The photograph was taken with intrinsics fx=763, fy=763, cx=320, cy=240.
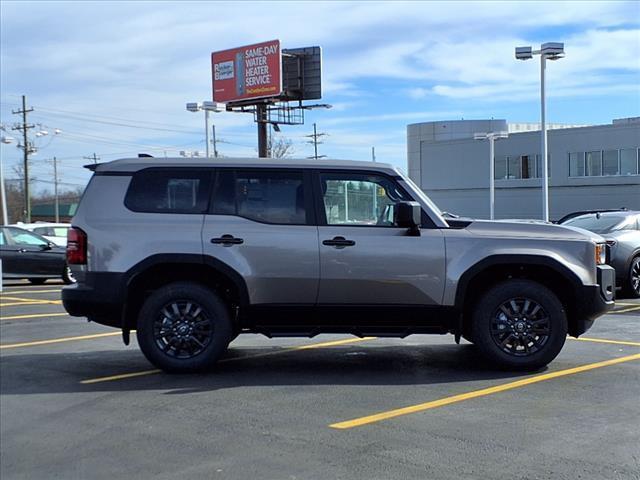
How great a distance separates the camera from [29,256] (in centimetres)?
1820

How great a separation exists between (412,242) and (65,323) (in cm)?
638

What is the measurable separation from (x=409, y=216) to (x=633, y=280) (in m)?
7.99

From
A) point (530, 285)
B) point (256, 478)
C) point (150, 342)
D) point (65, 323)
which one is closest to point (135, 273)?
point (150, 342)

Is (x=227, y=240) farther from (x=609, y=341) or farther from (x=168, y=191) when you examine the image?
(x=609, y=341)

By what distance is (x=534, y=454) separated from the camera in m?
4.86

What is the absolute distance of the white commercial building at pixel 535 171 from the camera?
5041 centimetres

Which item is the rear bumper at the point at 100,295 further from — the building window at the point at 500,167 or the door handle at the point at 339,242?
the building window at the point at 500,167

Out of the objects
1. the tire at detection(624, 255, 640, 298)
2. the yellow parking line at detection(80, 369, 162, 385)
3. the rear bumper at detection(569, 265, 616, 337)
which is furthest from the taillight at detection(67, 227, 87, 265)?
the tire at detection(624, 255, 640, 298)

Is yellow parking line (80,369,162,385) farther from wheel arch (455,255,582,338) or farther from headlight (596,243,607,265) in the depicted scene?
headlight (596,243,607,265)

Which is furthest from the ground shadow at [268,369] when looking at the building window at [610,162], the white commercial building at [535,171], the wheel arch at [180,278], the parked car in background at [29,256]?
the building window at [610,162]

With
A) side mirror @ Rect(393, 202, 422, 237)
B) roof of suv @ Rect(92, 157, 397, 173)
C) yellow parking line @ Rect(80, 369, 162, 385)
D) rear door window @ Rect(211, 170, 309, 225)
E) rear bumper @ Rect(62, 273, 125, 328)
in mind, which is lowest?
yellow parking line @ Rect(80, 369, 162, 385)

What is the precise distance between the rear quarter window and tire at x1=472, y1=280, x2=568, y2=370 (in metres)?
2.87

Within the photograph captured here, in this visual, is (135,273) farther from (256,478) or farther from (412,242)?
(256,478)

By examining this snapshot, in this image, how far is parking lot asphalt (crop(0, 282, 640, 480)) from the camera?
479cm
